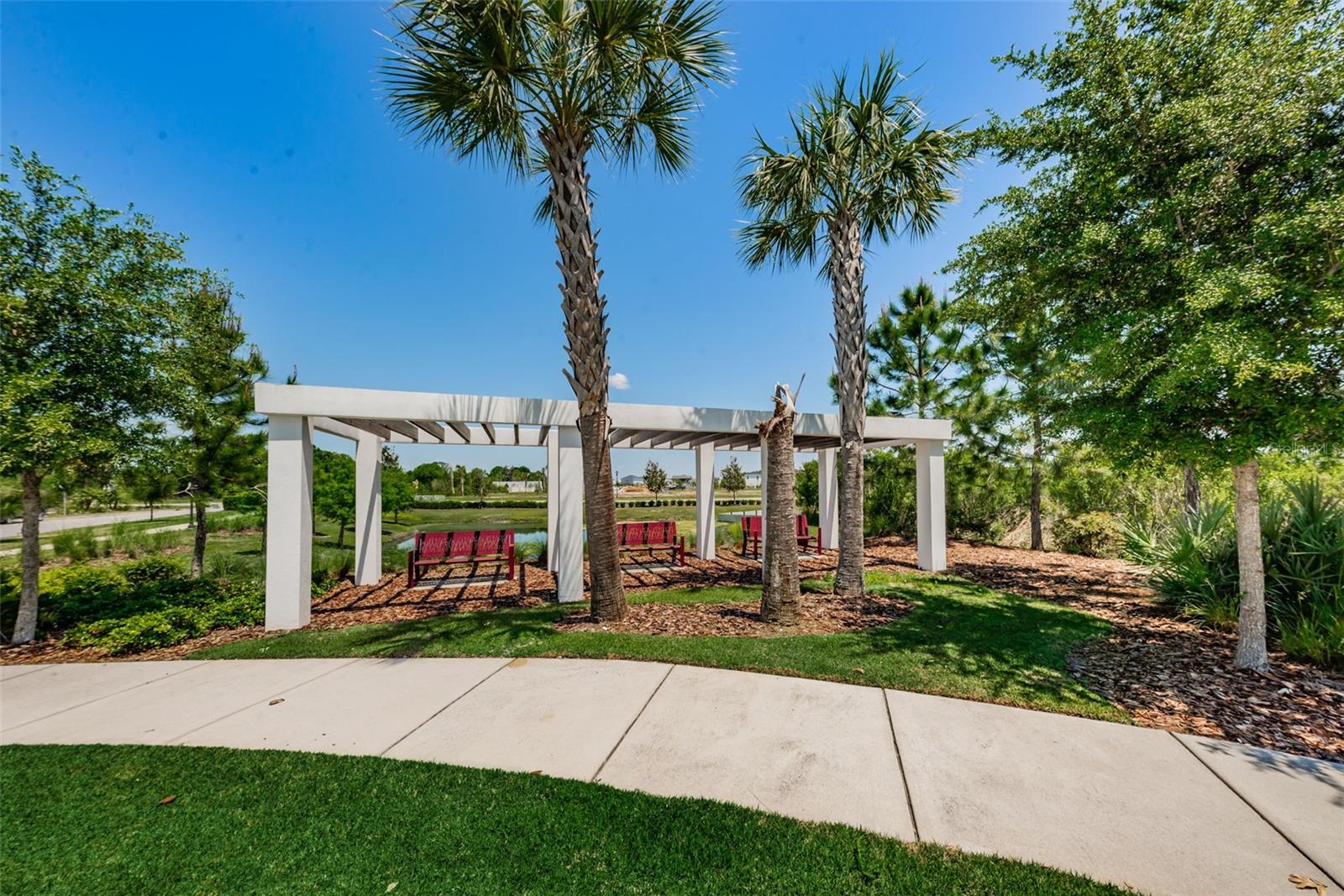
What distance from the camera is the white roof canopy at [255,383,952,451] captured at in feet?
22.2

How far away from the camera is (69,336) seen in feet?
19.7

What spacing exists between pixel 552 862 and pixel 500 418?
6102 millimetres

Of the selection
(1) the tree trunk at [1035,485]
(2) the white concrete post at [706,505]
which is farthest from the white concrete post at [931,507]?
(2) the white concrete post at [706,505]

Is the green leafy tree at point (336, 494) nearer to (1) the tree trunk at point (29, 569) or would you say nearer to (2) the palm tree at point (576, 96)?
(1) the tree trunk at point (29, 569)

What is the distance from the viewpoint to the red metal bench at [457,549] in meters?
9.01

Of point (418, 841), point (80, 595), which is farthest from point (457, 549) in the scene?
point (418, 841)

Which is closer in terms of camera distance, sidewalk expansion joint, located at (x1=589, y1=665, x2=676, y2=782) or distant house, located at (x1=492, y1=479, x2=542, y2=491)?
sidewalk expansion joint, located at (x1=589, y1=665, x2=676, y2=782)

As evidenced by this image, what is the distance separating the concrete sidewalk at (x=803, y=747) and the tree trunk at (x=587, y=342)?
4.72 feet

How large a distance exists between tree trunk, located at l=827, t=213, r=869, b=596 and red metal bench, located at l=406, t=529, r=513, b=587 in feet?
20.4

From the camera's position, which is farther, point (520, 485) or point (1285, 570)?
point (520, 485)

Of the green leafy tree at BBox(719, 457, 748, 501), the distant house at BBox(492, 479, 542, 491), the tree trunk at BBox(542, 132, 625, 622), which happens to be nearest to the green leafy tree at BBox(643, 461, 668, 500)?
the green leafy tree at BBox(719, 457, 748, 501)

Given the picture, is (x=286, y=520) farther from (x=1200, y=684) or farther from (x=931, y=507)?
(x=931, y=507)

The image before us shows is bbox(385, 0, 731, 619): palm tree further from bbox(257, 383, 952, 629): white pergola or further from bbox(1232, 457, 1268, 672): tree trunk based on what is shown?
bbox(1232, 457, 1268, 672): tree trunk

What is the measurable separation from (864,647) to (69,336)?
33.4ft
